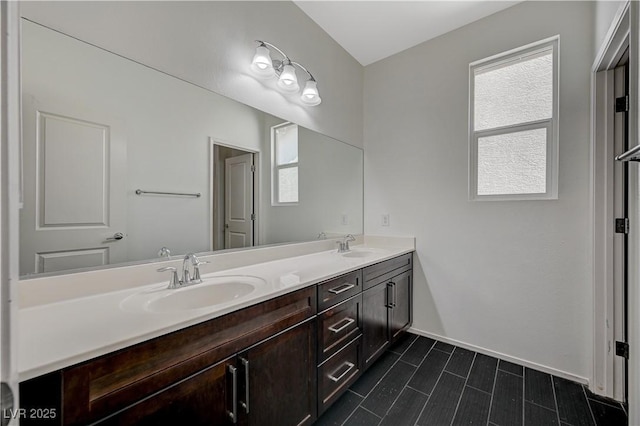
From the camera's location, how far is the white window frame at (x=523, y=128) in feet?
5.96

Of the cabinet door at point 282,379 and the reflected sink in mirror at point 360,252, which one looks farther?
the reflected sink in mirror at point 360,252

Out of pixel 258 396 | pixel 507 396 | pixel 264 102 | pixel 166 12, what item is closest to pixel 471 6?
pixel 264 102

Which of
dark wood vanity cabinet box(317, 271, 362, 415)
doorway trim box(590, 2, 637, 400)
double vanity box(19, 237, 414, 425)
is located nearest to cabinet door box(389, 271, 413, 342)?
double vanity box(19, 237, 414, 425)

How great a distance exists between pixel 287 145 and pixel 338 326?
4.20 feet

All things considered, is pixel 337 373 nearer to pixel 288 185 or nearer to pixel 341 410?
pixel 341 410

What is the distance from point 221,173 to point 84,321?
3.02 ft

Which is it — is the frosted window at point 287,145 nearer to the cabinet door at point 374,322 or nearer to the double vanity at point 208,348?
the double vanity at point 208,348

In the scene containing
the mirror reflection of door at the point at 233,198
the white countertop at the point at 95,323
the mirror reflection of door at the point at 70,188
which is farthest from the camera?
the mirror reflection of door at the point at 233,198

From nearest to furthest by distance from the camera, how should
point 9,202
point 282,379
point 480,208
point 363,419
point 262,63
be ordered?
point 9,202 < point 282,379 < point 363,419 < point 262,63 < point 480,208

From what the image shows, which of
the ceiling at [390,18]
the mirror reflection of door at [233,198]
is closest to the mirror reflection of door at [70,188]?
the mirror reflection of door at [233,198]

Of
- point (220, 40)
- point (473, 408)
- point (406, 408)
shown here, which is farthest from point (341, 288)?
point (220, 40)

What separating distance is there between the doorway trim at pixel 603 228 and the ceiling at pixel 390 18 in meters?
0.94

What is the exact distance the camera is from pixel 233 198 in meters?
1.58

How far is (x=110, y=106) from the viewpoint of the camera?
1113 millimetres
